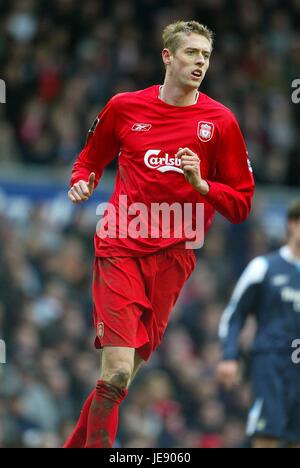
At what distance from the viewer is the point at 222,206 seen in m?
7.67

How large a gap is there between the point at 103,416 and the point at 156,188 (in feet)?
4.64

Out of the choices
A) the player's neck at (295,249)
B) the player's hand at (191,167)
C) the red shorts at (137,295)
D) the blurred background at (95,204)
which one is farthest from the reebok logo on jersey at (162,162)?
the blurred background at (95,204)

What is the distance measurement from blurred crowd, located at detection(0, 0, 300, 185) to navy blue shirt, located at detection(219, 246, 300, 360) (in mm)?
6467

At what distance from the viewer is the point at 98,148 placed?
26.4 feet

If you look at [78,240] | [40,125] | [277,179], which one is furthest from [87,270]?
[277,179]

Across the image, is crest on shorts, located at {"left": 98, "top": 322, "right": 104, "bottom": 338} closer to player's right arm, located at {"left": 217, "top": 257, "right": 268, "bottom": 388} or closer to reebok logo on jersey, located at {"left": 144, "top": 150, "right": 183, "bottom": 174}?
reebok logo on jersey, located at {"left": 144, "top": 150, "right": 183, "bottom": 174}

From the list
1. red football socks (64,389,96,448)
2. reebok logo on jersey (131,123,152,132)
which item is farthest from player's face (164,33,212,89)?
red football socks (64,389,96,448)

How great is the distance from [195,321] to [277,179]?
3.05m

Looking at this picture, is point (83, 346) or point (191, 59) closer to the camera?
point (191, 59)

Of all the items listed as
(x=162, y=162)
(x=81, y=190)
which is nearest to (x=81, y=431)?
(x=81, y=190)

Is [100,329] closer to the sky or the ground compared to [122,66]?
closer to the ground

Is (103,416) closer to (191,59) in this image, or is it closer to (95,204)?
(191,59)

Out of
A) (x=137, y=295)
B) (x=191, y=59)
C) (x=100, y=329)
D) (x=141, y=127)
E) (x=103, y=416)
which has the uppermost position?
(x=191, y=59)

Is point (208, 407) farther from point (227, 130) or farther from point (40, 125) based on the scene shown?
point (227, 130)
